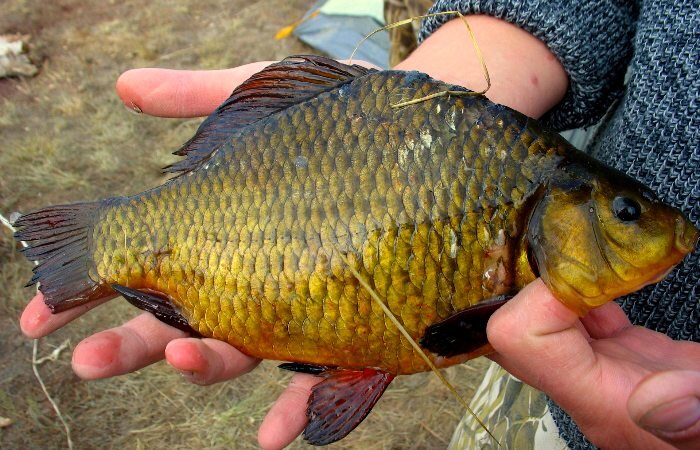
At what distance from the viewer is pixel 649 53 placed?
202 centimetres

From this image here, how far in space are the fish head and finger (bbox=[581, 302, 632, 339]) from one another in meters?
0.16

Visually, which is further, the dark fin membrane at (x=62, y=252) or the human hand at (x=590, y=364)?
the dark fin membrane at (x=62, y=252)

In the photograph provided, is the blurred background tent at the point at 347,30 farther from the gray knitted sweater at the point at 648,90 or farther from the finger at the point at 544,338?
the finger at the point at 544,338

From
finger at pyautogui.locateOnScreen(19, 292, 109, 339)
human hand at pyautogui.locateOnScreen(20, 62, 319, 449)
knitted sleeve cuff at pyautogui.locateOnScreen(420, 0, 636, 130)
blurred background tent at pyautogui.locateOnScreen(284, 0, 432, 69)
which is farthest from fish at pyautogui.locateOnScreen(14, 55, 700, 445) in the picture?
blurred background tent at pyautogui.locateOnScreen(284, 0, 432, 69)

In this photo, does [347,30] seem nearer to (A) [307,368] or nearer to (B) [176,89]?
(B) [176,89]

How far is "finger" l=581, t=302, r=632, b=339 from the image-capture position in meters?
1.82

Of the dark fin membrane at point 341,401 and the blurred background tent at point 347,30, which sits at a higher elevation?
the blurred background tent at point 347,30

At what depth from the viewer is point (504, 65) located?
2357 mm

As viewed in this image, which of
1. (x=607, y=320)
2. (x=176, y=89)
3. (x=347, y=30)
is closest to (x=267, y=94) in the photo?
(x=176, y=89)

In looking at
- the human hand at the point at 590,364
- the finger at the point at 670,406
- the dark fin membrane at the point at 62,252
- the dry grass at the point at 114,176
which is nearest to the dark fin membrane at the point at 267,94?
the dark fin membrane at the point at 62,252

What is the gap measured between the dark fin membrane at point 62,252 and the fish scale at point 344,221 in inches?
10.1

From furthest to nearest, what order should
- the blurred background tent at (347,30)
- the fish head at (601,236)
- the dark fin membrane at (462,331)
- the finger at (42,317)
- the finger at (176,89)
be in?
1. the blurred background tent at (347,30)
2. the finger at (176,89)
3. the finger at (42,317)
4. the dark fin membrane at (462,331)
5. the fish head at (601,236)

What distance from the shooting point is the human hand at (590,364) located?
150 centimetres

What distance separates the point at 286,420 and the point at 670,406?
4.11 ft
